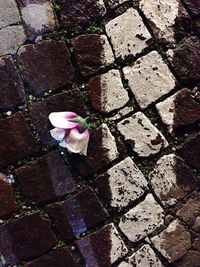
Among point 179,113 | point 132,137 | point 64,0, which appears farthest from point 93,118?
point 64,0

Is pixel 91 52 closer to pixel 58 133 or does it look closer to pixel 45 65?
pixel 45 65

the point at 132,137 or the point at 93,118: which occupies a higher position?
the point at 93,118

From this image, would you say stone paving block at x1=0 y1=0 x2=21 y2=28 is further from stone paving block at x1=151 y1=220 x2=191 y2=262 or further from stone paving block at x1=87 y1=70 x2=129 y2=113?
stone paving block at x1=151 y1=220 x2=191 y2=262

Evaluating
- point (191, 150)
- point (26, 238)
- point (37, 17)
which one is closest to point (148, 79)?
point (191, 150)

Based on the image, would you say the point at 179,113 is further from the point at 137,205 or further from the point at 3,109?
the point at 3,109

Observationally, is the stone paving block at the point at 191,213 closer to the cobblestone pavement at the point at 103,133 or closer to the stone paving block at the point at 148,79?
the cobblestone pavement at the point at 103,133

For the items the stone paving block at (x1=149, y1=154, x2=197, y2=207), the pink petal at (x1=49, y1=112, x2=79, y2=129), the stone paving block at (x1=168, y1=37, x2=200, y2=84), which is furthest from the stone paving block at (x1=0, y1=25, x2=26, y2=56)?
the stone paving block at (x1=149, y1=154, x2=197, y2=207)
